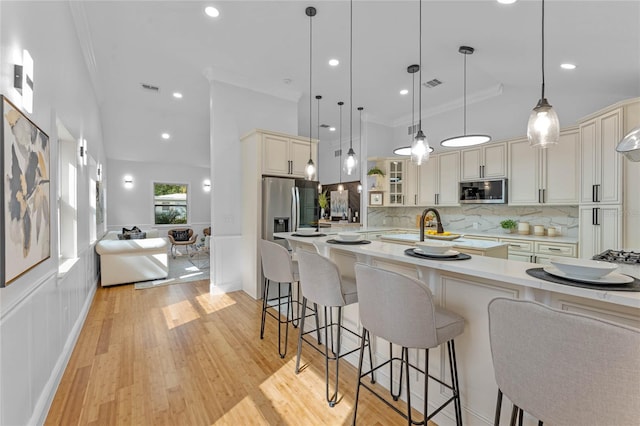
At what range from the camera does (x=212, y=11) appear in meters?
2.95

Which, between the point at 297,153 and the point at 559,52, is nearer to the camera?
the point at 559,52

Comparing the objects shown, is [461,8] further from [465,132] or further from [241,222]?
[241,222]

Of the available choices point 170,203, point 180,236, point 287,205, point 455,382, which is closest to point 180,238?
point 180,236

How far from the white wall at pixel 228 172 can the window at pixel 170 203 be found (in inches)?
224

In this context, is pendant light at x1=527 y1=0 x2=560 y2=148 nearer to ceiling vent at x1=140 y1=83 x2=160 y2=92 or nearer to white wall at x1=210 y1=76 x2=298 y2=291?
white wall at x1=210 y1=76 x2=298 y2=291

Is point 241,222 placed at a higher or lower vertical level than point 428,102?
lower

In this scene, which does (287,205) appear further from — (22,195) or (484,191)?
(484,191)

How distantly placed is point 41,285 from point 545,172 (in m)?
5.68

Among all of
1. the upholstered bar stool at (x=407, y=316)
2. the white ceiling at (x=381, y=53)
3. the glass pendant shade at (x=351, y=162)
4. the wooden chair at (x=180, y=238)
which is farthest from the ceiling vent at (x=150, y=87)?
the upholstered bar stool at (x=407, y=316)

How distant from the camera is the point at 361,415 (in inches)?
71.9

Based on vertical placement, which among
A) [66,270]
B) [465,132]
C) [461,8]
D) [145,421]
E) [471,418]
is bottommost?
[145,421]

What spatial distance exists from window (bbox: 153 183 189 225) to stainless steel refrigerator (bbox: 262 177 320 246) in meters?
6.40

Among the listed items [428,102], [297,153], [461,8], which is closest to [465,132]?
[428,102]

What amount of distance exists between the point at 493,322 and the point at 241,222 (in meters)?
4.02
